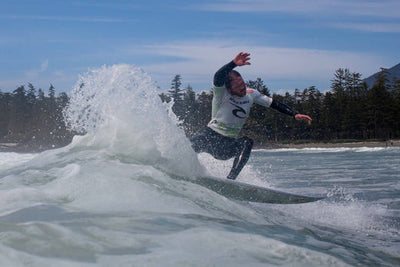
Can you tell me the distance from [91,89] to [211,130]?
2.02 metres

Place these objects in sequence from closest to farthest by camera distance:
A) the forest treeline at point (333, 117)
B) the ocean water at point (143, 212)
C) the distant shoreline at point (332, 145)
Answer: the ocean water at point (143, 212)
the distant shoreline at point (332, 145)
the forest treeline at point (333, 117)

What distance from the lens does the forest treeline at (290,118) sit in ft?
249

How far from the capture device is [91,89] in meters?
5.57

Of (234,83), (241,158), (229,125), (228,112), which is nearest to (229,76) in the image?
(234,83)

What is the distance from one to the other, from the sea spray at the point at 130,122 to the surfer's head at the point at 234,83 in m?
1.24

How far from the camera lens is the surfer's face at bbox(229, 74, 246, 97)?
636 centimetres

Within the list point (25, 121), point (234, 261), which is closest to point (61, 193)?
point (234, 261)

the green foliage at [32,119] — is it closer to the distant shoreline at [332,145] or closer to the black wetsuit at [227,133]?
the distant shoreline at [332,145]

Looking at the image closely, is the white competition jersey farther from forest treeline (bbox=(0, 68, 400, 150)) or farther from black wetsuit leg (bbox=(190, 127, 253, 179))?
forest treeline (bbox=(0, 68, 400, 150))

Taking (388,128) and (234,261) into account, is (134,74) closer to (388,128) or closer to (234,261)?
(234,261)

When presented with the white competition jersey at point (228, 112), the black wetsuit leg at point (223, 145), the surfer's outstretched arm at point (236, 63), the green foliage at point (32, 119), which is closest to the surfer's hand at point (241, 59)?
the surfer's outstretched arm at point (236, 63)

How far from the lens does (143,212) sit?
10.5ft

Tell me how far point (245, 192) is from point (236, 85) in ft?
6.18

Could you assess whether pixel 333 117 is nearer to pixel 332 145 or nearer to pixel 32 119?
pixel 332 145
